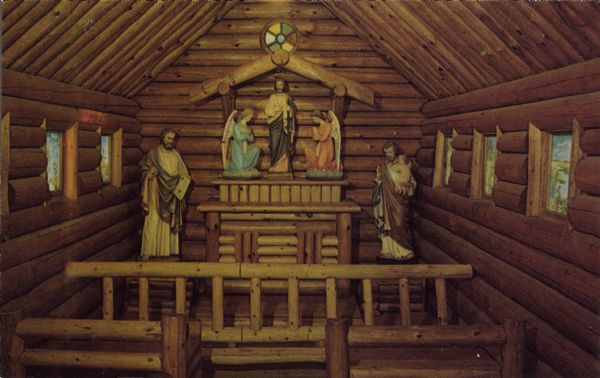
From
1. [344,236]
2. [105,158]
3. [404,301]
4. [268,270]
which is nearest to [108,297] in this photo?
[268,270]

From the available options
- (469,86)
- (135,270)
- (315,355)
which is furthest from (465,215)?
(135,270)

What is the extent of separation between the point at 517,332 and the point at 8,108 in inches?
227

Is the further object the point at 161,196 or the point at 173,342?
the point at 161,196

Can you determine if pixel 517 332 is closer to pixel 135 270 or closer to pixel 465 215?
pixel 465 215

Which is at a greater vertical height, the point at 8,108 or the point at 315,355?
the point at 8,108

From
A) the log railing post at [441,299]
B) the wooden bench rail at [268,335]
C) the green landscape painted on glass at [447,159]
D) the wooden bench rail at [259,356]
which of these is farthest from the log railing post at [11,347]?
the green landscape painted on glass at [447,159]

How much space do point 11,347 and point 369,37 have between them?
7.88 m

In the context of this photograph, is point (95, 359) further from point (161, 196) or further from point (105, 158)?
point (105, 158)

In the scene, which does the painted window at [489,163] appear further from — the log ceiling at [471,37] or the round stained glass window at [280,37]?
the round stained glass window at [280,37]

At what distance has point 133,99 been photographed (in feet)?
33.8

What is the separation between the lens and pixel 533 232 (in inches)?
212

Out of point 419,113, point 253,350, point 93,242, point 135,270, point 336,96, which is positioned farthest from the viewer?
point 419,113

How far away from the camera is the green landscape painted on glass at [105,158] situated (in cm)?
899

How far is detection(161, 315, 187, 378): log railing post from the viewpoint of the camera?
16.1 feet
